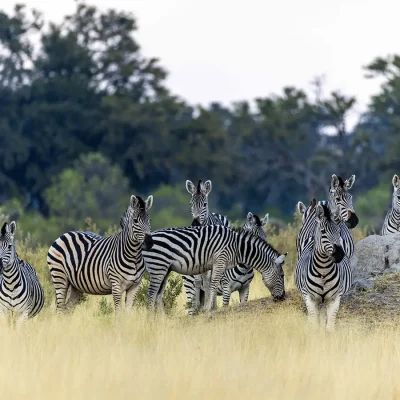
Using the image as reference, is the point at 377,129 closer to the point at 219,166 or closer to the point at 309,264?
the point at 219,166

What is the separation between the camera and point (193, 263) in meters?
14.4

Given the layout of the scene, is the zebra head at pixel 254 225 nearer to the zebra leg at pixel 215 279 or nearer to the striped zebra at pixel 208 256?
the striped zebra at pixel 208 256

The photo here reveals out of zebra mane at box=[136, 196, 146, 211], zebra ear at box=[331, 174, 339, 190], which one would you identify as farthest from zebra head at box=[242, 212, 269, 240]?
zebra mane at box=[136, 196, 146, 211]

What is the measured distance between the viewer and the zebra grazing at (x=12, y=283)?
1219 cm

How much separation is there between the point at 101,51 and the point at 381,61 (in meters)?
12.4

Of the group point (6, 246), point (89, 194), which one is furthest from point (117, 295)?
point (89, 194)

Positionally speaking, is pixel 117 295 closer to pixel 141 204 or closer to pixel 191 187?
pixel 141 204

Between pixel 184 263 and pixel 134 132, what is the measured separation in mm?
33343

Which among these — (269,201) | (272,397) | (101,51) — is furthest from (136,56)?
(272,397)

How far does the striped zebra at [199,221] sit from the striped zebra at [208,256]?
54 centimetres

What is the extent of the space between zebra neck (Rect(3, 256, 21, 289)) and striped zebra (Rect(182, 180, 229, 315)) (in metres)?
2.83

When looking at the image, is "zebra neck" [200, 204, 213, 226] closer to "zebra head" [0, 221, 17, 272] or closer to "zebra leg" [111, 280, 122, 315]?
"zebra leg" [111, 280, 122, 315]

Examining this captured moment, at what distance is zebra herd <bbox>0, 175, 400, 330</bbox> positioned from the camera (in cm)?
1228

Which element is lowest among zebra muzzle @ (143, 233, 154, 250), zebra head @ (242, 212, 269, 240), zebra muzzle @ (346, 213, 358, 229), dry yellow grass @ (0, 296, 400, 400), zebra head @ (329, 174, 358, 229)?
dry yellow grass @ (0, 296, 400, 400)
